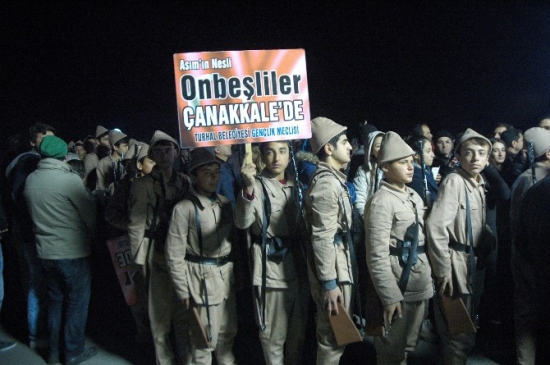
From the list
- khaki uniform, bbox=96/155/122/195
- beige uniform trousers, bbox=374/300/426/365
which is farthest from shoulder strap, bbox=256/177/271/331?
khaki uniform, bbox=96/155/122/195

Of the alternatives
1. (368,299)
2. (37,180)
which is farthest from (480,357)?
(37,180)

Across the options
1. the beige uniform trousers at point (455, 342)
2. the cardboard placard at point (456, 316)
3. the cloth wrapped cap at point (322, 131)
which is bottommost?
the beige uniform trousers at point (455, 342)

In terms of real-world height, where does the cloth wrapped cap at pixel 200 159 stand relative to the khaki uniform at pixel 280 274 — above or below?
above

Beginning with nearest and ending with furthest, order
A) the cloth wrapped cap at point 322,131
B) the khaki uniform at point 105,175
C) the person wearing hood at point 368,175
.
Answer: the cloth wrapped cap at point 322,131 → the person wearing hood at point 368,175 → the khaki uniform at point 105,175

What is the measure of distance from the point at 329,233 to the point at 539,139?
2134 mm

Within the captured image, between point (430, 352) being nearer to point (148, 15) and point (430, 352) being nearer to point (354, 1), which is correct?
point (354, 1)

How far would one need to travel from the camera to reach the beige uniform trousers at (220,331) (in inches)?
134

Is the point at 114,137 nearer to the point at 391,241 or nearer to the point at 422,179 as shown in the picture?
the point at 422,179

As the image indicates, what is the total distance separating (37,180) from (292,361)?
107 inches

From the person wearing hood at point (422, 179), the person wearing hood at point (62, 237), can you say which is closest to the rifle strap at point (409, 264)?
the person wearing hood at point (422, 179)

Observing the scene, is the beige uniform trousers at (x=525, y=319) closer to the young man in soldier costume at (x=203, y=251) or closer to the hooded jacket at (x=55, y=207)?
the young man in soldier costume at (x=203, y=251)

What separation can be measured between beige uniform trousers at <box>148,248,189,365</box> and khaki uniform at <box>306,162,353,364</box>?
47.3 inches

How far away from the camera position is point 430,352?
4.11 metres

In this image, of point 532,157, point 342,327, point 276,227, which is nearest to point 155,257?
point 276,227
